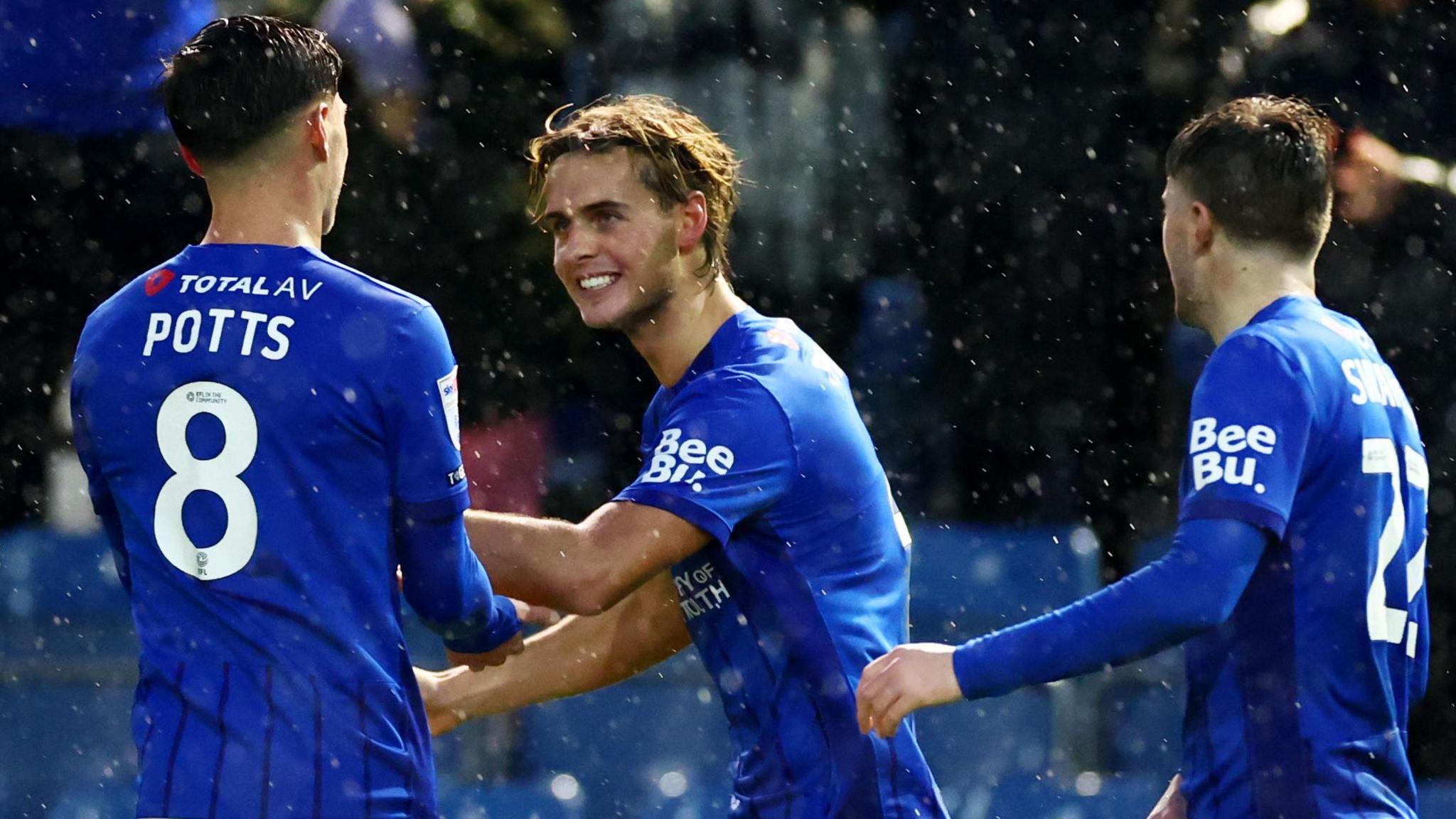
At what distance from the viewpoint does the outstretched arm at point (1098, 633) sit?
9.45 ft

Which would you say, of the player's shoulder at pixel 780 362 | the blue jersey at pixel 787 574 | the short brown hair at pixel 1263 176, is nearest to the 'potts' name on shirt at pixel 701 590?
the blue jersey at pixel 787 574

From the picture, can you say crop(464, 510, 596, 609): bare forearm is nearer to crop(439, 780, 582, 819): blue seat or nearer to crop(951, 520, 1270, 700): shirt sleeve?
crop(951, 520, 1270, 700): shirt sleeve

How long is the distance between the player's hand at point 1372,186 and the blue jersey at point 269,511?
382cm

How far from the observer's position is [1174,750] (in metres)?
6.11

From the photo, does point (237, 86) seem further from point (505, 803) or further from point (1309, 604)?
point (505, 803)

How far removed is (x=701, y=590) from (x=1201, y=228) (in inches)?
40.9

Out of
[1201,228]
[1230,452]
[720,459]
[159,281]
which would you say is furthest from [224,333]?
[1201,228]

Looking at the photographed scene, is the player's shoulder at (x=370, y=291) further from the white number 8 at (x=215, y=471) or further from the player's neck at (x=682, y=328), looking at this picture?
the player's neck at (x=682, y=328)

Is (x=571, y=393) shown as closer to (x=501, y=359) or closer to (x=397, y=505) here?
(x=501, y=359)

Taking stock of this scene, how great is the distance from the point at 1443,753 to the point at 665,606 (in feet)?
10.3

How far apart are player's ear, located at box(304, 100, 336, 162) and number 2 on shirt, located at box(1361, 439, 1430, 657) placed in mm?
1645

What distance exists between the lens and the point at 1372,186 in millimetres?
5973

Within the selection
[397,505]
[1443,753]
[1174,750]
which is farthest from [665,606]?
[1443,753]

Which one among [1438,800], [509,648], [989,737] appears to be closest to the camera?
[509,648]
